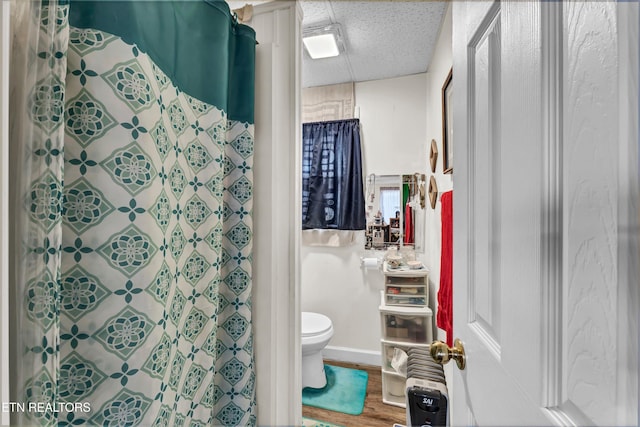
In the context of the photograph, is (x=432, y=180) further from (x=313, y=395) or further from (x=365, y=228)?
(x=313, y=395)

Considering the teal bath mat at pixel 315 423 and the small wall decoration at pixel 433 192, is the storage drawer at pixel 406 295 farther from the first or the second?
the teal bath mat at pixel 315 423

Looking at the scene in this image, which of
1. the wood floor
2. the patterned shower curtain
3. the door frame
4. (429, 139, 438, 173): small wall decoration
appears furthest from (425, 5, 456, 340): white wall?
the door frame

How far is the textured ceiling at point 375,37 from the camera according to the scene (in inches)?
61.6

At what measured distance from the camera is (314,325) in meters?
2.06

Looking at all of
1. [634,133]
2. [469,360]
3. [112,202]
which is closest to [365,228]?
[469,360]

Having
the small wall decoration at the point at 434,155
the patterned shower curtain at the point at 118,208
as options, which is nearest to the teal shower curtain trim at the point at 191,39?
the patterned shower curtain at the point at 118,208

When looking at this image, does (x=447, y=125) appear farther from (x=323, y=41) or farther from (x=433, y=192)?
(x=323, y=41)

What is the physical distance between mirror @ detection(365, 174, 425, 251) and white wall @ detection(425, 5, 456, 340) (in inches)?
4.6

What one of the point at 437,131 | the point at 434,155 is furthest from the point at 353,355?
the point at 437,131

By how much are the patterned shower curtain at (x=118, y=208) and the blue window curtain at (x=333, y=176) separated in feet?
5.20

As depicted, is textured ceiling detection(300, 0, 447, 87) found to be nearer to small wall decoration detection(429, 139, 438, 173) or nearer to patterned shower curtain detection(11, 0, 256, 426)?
small wall decoration detection(429, 139, 438, 173)

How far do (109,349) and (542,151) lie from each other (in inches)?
33.0

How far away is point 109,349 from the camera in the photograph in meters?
0.58

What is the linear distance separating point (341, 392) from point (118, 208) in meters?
1.95
